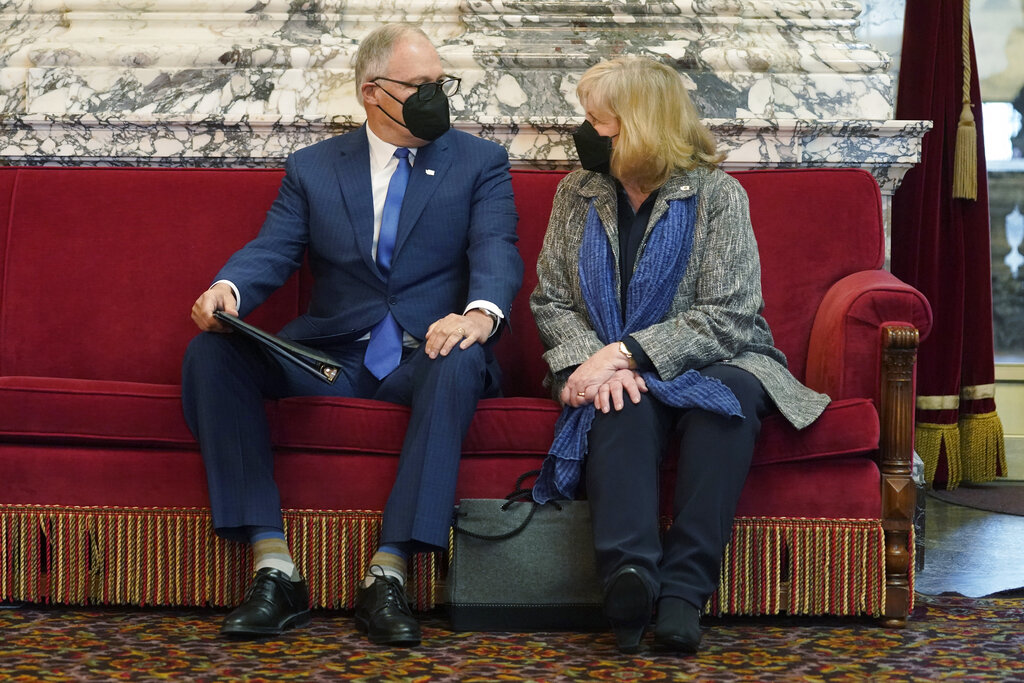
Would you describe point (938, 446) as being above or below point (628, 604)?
above

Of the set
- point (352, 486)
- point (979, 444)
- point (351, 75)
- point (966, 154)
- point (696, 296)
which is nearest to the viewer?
point (352, 486)

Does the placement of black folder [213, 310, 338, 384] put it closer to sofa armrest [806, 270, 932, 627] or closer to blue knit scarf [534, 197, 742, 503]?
blue knit scarf [534, 197, 742, 503]

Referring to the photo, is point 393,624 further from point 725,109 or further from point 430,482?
point 725,109

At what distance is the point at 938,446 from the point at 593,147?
1.93 meters

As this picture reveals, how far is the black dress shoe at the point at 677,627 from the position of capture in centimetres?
201

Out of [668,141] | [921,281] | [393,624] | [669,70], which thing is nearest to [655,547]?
[393,624]

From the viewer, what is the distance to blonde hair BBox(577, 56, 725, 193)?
7.94 ft

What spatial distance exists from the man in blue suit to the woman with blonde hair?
6.9 inches

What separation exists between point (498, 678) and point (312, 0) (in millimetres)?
2264

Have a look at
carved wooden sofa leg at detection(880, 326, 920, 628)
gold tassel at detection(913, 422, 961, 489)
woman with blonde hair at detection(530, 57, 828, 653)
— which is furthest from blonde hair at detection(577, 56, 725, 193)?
gold tassel at detection(913, 422, 961, 489)

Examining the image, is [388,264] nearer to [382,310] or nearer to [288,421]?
[382,310]

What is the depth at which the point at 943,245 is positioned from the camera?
387cm

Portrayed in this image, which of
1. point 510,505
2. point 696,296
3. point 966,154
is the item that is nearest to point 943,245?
point 966,154

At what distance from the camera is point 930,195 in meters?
3.79
